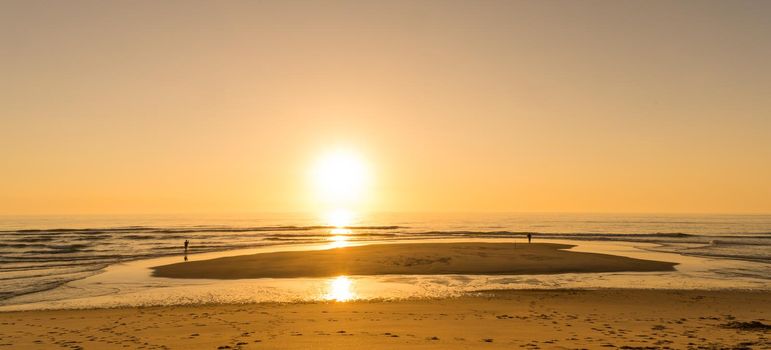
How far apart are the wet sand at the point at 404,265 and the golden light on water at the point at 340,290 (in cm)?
303

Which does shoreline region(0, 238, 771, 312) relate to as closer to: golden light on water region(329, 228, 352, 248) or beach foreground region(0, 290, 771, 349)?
beach foreground region(0, 290, 771, 349)

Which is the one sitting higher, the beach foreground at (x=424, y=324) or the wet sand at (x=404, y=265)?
the beach foreground at (x=424, y=324)

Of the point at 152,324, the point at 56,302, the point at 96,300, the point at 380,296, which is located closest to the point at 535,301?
the point at 380,296

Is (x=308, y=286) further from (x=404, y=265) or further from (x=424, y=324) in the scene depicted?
(x=424, y=324)

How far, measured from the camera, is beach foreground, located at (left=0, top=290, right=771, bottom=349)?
14.8 meters

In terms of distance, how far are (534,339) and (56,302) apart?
2242cm

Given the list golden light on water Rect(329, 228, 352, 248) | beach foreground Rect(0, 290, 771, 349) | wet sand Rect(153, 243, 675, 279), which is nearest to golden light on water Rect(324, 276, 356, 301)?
beach foreground Rect(0, 290, 771, 349)

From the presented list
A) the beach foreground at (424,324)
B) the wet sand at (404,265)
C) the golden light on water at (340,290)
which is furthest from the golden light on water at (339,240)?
the beach foreground at (424,324)

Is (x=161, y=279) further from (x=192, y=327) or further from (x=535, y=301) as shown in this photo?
(x=535, y=301)

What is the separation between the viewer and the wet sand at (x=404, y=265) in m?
34.7

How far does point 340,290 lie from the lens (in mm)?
26359

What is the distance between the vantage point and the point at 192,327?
56.2 feet

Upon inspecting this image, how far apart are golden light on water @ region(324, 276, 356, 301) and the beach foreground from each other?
1806 mm

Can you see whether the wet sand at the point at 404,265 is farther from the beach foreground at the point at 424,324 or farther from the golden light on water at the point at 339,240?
the golden light on water at the point at 339,240
